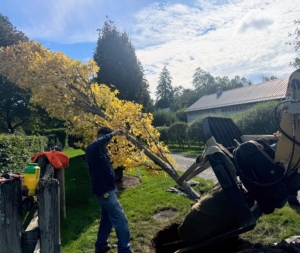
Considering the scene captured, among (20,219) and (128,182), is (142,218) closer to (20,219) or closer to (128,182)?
(20,219)

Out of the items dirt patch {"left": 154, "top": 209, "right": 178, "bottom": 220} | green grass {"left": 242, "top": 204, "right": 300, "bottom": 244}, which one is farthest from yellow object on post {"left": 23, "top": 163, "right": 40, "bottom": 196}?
dirt patch {"left": 154, "top": 209, "right": 178, "bottom": 220}

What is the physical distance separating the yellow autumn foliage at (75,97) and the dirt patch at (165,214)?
3.50 feet

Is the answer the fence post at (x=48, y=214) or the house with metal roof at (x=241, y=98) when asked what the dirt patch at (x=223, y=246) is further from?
the house with metal roof at (x=241, y=98)

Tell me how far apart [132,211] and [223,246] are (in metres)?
2.58

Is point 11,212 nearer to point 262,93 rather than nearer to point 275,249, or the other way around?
point 275,249

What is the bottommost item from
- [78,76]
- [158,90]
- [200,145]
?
[200,145]

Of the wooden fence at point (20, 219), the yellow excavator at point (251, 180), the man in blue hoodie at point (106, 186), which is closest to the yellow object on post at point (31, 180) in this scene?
the wooden fence at point (20, 219)

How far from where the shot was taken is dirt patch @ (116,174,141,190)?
31.7 ft

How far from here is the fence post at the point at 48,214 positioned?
272 cm

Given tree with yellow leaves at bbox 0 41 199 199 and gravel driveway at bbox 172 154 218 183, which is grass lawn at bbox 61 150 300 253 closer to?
tree with yellow leaves at bbox 0 41 199 199

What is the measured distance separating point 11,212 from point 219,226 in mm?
2088

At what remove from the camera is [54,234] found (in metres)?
2.78

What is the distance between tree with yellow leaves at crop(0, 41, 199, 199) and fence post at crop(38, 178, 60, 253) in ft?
9.54

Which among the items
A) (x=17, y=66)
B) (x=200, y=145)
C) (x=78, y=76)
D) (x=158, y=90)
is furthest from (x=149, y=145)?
(x=158, y=90)
